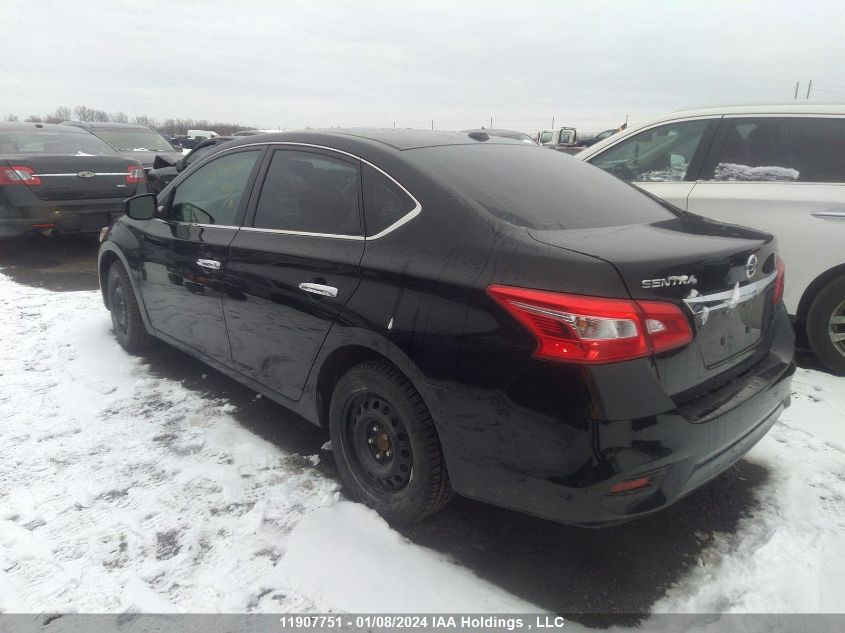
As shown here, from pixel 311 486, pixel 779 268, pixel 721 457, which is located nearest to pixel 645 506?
pixel 721 457

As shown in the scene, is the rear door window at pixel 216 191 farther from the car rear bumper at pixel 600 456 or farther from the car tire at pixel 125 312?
the car rear bumper at pixel 600 456

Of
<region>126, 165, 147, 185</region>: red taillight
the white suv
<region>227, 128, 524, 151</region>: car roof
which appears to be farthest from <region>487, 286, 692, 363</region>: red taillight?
<region>126, 165, 147, 185</region>: red taillight

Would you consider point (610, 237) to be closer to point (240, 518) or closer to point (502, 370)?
point (502, 370)

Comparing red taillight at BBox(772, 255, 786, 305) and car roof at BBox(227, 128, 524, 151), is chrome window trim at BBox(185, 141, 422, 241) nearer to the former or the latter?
car roof at BBox(227, 128, 524, 151)

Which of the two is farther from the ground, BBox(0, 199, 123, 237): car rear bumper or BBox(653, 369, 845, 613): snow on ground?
BBox(0, 199, 123, 237): car rear bumper

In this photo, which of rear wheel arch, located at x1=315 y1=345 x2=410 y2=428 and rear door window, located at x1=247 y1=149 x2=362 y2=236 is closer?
rear wheel arch, located at x1=315 y1=345 x2=410 y2=428

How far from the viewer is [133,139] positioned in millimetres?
11992

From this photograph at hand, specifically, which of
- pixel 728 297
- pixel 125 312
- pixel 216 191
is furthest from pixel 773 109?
pixel 125 312

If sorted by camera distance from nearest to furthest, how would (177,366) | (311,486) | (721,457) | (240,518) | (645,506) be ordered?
(645,506)
(721,457)
(240,518)
(311,486)
(177,366)

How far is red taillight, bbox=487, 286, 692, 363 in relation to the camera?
6.07 ft

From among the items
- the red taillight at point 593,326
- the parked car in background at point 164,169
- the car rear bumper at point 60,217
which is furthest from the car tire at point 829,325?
the parked car in background at point 164,169

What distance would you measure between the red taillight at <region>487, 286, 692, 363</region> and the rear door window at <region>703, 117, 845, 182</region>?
9.57ft

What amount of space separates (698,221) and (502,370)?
4.47ft

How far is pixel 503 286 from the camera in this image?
1989mm
